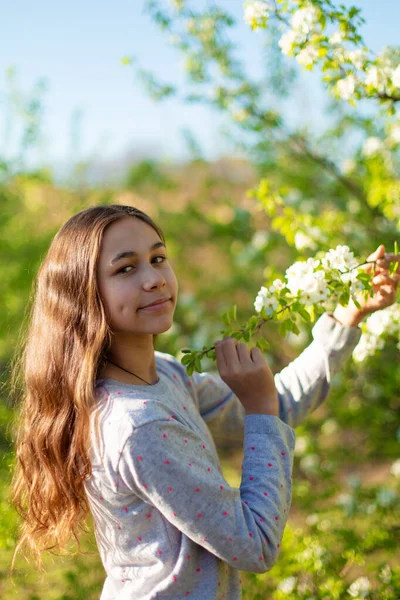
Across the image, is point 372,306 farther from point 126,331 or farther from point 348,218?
point 348,218

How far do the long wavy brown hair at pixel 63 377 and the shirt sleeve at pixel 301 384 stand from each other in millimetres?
400

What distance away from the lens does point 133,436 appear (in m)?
1.05

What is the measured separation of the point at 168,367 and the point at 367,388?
2.06 meters

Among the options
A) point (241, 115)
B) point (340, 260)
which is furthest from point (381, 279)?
point (241, 115)

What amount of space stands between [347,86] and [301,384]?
0.74m

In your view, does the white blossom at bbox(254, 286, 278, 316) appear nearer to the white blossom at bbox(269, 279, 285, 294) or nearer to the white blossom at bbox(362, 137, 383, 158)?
the white blossom at bbox(269, 279, 285, 294)

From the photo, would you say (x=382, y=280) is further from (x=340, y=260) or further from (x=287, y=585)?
(x=287, y=585)

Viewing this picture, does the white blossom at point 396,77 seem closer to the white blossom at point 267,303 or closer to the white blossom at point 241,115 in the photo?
the white blossom at point 267,303

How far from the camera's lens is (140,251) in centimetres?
123

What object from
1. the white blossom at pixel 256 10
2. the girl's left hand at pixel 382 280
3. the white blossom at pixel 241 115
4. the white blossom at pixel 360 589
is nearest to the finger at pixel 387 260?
the girl's left hand at pixel 382 280

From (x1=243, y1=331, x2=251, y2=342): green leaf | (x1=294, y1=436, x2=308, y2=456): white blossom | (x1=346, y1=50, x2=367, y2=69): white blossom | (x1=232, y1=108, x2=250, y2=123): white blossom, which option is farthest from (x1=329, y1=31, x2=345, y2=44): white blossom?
(x1=294, y1=436, x2=308, y2=456): white blossom

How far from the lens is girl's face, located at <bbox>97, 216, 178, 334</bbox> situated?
3.93 ft

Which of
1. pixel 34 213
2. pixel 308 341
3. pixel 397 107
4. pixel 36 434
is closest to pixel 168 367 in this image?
pixel 36 434

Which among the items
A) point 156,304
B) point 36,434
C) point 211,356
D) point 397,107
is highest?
point 397,107
